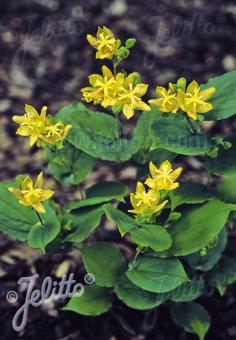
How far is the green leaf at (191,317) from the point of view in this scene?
3049mm

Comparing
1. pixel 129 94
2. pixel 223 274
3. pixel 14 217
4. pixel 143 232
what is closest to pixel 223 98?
pixel 129 94

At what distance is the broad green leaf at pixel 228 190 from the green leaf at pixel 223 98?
42 centimetres

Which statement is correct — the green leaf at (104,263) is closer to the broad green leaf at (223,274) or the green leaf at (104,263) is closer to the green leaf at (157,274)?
the green leaf at (157,274)

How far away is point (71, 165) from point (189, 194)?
0.58 metres

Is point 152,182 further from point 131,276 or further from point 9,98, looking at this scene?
point 9,98

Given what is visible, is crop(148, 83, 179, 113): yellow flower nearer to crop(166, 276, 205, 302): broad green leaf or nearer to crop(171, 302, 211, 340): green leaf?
crop(166, 276, 205, 302): broad green leaf

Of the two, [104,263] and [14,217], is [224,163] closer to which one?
[104,263]

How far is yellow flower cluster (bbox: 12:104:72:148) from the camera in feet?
8.69

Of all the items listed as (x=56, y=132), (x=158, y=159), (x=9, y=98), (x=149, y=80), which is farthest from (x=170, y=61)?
(x=56, y=132)

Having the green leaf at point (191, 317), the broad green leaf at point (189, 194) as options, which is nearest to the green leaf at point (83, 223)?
the broad green leaf at point (189, 194)

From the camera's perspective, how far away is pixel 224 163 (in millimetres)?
2805

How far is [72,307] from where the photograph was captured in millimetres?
2902

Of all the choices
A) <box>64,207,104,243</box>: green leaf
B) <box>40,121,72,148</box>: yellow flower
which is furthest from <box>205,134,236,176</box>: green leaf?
<box>40,121,72,148</box>: yellow flower

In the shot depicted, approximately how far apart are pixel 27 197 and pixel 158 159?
708 millimetres
